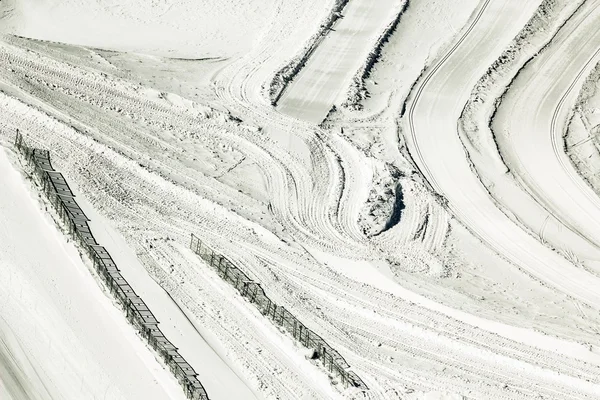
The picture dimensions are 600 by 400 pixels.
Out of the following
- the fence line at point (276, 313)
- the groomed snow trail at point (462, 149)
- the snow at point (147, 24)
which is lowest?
the fence line at point (276, 313)

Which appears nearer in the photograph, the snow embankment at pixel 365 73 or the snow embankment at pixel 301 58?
the snow embankment at pixel 365 73

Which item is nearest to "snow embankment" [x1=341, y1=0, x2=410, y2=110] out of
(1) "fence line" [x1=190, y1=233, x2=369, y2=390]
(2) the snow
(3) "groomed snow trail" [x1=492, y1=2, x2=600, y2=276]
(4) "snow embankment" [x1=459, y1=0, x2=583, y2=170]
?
(4) "snow embankment" [x1=459, y1=0, x2=583, y2=170]

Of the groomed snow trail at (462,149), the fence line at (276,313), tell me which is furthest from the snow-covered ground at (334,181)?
the fence line at (276,313)

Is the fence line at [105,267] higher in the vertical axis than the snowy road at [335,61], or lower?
lower

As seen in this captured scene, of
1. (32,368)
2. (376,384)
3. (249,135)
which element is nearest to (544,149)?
(249,135)

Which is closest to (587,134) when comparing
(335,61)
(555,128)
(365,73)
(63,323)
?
(555,128)

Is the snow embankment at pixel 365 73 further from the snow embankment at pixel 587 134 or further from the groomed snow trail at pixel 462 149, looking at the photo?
the snow embankment at pixel 587 134

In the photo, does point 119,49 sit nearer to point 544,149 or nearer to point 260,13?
point 260,13
